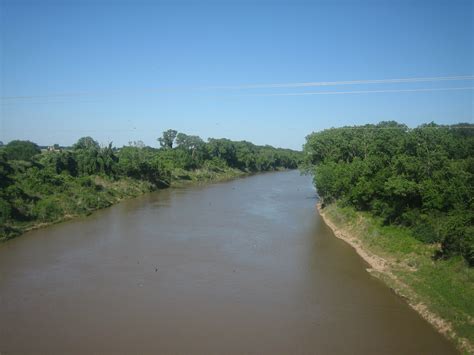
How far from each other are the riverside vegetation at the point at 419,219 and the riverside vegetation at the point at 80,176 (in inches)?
797

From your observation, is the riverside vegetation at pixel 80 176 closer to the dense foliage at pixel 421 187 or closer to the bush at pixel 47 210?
the bush at pixel 47 210

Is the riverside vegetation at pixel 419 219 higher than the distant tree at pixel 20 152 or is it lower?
lower

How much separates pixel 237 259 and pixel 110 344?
8875 millimetres

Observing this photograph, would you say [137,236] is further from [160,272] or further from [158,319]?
[158,319]

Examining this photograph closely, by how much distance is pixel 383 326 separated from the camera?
13.5 metres

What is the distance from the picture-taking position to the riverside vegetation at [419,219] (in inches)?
561

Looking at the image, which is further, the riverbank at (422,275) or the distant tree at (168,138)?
the distant tree at (168,138)

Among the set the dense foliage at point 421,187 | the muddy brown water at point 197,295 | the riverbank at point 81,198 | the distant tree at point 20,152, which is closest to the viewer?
the muddy brown water at point 197,295

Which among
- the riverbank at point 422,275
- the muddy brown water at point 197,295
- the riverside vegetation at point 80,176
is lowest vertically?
the muddy brown water at point 197,295

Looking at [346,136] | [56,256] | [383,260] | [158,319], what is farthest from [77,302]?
[346,136]

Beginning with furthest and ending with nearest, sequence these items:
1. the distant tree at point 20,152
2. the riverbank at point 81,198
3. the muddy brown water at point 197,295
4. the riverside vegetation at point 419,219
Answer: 1. the distant tree at point 20,152
2. the riverbank at point 81,198
3. the riverside vegetation at point 419,219
4. the muddy brown water at point 197,295

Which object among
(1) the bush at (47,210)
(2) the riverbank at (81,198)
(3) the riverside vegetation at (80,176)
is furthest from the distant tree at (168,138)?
(1) the bush at (47,210)

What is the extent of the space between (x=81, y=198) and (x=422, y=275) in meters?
26.7

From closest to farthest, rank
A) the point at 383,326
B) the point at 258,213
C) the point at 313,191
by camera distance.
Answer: the point at 383,326, the point at 258,213, the point at 313,191
